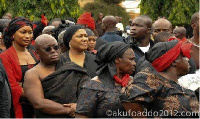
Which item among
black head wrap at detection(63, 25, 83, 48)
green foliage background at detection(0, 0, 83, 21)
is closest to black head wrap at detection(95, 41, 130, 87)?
black head wrap at detection(63, 25, 83, 48)

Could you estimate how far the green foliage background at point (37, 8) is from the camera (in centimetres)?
1411

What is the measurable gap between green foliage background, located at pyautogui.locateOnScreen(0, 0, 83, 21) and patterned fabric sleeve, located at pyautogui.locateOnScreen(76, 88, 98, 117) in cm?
945

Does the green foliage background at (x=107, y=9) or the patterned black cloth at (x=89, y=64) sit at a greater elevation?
the patterned black cloth at (x=89, y=64)

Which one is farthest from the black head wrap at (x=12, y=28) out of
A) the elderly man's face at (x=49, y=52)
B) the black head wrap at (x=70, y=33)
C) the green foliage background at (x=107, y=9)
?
the green foliage background at (x=107, y=9)

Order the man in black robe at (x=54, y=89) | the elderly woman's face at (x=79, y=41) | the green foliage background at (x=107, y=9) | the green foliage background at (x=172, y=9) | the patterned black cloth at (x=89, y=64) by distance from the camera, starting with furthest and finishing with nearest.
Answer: the green foliage background at (x=107, y=9)
the green foliage background at (x=172, y=9)
the elderly woman's face at (x=79, y=41)
the patterned black cloth at (x=89, y=64)
the man in black robe at (x=54, y=89)

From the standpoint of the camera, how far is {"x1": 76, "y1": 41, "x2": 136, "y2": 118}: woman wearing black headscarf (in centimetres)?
467

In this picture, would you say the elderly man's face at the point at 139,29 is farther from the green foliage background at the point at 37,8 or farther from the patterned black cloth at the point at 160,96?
the green foliage background at the point at 37,8

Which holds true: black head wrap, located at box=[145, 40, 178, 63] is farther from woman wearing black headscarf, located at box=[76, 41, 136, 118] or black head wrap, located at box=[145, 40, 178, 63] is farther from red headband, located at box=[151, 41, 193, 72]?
woman wearing black headscarf, located at box=[76, 41, 136, 118]

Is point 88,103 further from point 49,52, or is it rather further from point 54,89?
point 49,52

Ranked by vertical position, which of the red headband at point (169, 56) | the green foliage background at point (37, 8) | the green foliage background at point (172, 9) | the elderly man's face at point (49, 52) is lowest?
the green foliage background at point (172, 9)

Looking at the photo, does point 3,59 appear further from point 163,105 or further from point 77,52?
point 163,105

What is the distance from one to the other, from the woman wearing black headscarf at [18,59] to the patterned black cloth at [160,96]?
2412mm

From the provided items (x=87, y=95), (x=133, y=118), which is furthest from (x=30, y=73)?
(x=133, y=118)

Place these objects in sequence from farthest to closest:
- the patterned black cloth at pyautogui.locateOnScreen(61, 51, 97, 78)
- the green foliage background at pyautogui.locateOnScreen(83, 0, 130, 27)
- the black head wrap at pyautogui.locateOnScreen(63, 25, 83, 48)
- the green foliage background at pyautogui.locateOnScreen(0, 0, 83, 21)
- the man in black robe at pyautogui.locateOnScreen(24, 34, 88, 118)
Answer: the green foliage background at pyautogui.locateOnScreen(83, 0, 130, 27) → the green foliage background at pyautogui.locateOnScreen(0, 0, 83, 21) → the black head wrap at pyautogui.locateOnScreen(63, 25, 83, 48) → the patterned black cloth at pyautogui.locateOnScreen(61, 51, 97, 78) → the man in black robe at pyautogui.locateOnScreen(24, 34, 88, 118)
